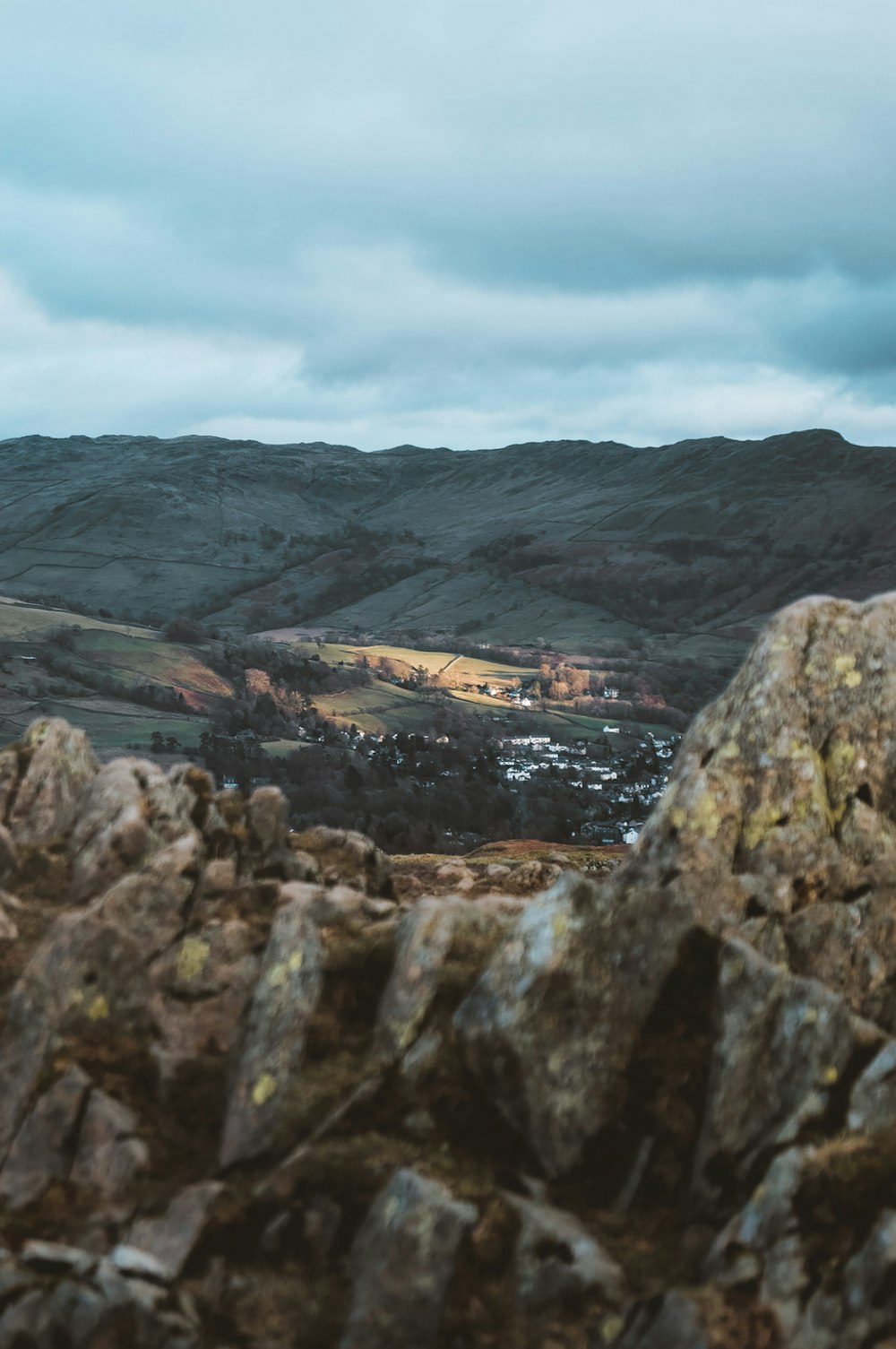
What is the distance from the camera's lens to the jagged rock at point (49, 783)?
29.6 m

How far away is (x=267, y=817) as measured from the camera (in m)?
29.8

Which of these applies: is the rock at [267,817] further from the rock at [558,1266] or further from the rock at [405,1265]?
the rock at [558,1266]

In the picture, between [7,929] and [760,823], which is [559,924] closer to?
[760,823]

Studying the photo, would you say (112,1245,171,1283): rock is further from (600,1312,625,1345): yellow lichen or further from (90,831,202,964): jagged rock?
(600,1312,625,1345): yellow lichen

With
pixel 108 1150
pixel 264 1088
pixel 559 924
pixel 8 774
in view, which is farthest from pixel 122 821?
pixel 559 924

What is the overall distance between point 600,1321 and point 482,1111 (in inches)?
156

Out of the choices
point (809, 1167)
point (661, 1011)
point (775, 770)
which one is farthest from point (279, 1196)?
point (775, 770)

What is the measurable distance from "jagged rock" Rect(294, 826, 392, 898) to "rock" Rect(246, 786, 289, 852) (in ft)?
5.48

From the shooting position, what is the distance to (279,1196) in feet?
59.4

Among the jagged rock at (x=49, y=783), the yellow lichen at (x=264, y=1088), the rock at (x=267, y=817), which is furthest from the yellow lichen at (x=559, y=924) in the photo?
the jagged rock at (x=49, y=783)

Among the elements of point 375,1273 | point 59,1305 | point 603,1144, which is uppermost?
point 603,1144

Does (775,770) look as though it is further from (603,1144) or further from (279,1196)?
(279,1196)

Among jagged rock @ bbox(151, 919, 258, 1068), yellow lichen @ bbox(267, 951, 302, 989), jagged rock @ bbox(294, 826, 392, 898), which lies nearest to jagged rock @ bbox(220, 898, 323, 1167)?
yellow lichen @ bbox(267, 951, 302, 989)

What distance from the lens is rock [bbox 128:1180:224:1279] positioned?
58.3 ft
